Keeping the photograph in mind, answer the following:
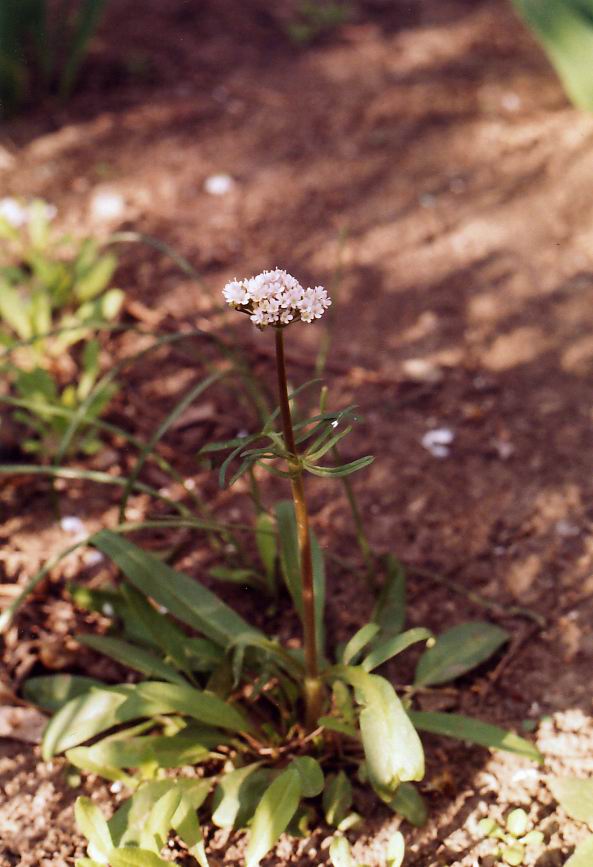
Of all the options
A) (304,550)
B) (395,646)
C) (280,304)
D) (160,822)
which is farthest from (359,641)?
(280,304)

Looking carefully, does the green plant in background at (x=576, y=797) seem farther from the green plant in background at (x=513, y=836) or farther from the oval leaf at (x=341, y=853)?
the oval leaf at (x=341, y=853)

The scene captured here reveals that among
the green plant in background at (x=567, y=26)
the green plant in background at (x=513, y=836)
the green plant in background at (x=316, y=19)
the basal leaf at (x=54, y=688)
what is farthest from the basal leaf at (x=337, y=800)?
the green plant in background at (x=316, y=19)

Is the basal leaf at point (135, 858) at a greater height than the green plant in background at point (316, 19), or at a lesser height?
lesser

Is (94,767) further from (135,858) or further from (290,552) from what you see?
(290,552)

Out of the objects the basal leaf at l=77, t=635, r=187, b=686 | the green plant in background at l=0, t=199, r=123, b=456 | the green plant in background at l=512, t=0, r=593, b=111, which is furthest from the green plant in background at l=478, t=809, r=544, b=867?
the green plant in background at l=512, t=0, r=593, b=111

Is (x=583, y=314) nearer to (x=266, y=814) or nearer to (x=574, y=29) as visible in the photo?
(x=574, y=29)
